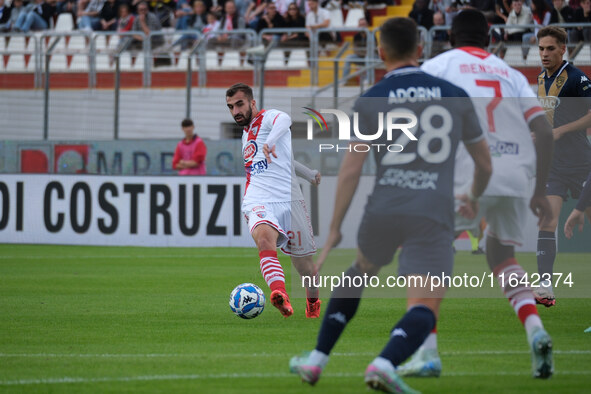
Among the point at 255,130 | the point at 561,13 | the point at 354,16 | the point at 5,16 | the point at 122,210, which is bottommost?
the point at 122,210

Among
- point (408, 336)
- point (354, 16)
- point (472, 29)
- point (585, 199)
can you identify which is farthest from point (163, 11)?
point (408, 336)

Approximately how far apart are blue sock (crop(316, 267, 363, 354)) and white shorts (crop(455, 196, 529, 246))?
0.88 m

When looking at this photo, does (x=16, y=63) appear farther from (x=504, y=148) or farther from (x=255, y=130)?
(x=504, y=148)

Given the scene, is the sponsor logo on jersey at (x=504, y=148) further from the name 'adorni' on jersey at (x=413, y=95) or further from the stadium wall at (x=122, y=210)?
the stadium wall at (x=122, y=210)

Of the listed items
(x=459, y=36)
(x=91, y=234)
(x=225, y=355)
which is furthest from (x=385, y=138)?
(x=91, y=234)

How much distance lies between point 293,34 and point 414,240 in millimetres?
15611

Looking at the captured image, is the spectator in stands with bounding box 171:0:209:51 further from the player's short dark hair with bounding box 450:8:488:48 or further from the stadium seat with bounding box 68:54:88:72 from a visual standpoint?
the player's short dark hair with bounding box 450:8:488:48

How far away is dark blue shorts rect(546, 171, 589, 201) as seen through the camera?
9.52 metres

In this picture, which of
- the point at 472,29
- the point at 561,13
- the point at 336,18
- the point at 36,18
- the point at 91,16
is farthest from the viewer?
the point at 36,18

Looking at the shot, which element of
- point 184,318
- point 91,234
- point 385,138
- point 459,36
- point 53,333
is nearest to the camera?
point 385,138

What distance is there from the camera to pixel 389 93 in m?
5.42

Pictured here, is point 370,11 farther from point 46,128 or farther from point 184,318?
point 184,318

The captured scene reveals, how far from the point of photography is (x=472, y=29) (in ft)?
20.3

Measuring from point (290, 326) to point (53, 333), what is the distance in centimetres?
202
